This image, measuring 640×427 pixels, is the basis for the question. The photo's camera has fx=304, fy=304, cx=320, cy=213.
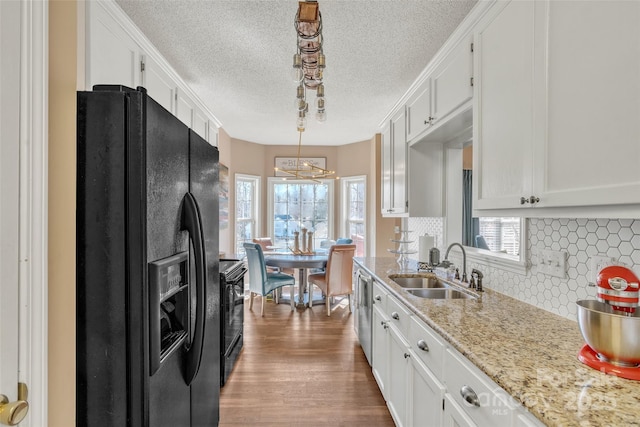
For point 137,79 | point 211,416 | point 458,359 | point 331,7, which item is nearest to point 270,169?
point 137,79

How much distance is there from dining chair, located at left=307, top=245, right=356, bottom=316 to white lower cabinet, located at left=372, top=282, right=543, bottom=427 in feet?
5.06

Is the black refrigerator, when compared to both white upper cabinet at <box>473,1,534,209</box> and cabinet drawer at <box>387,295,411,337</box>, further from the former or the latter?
white upper cabinet at <box>473,1,534,209</box>

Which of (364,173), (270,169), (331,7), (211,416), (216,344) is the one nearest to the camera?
(211,416)

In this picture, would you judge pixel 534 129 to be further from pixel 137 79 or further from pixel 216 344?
pixel 137 79

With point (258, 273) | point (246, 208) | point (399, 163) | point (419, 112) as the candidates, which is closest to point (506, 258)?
point (419, 112)

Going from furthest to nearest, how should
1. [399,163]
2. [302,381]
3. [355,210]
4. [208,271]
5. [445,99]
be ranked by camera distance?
[355,210]
[399,163]
[302,381]
[445,99]
[208,271]

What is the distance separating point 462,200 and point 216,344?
2.20m

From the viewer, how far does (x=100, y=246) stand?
0.86 m

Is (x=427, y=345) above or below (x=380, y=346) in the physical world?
above

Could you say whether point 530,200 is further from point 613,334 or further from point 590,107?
point 613,334

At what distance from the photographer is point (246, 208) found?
5.38 metres

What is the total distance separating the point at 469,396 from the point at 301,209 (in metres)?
4.83
